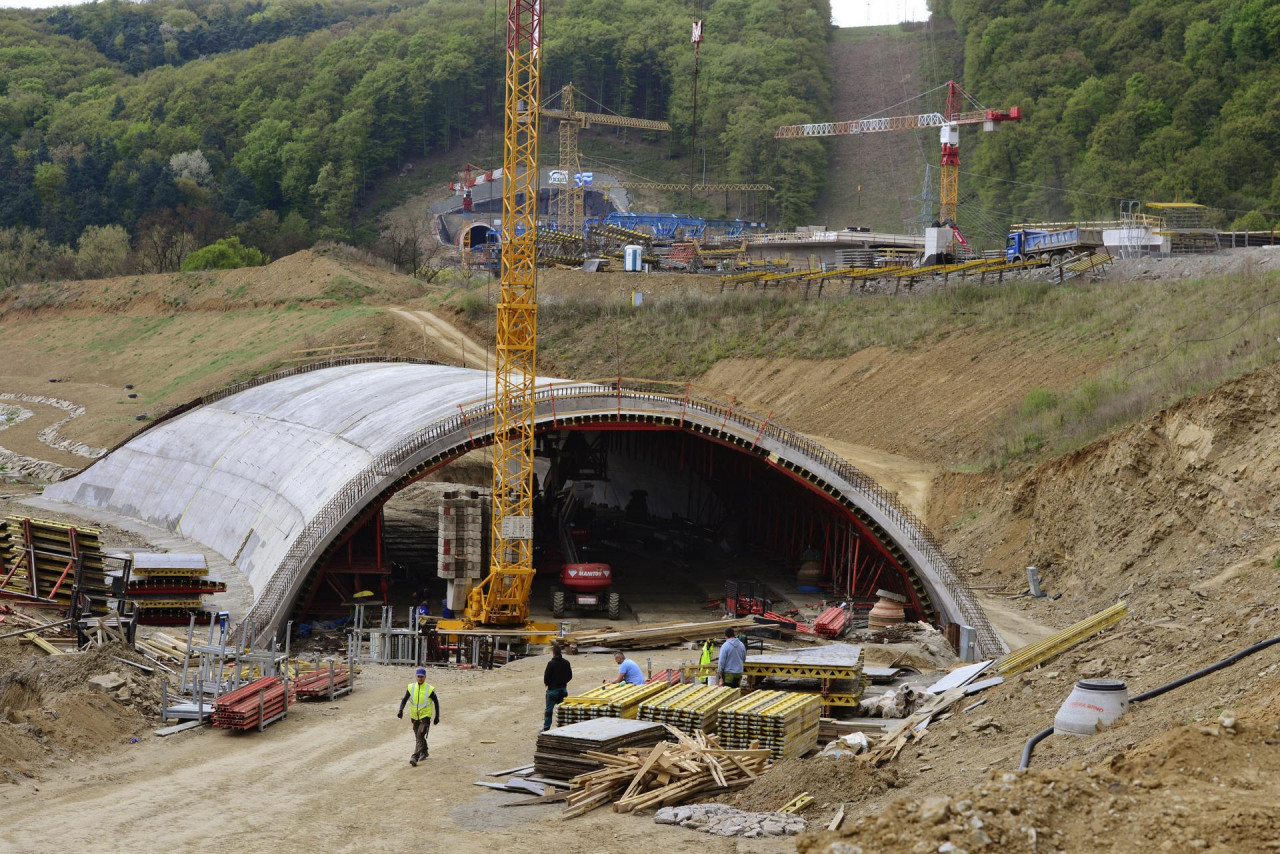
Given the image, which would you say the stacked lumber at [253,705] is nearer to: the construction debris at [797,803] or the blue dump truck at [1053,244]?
the construction debris at [797,803]

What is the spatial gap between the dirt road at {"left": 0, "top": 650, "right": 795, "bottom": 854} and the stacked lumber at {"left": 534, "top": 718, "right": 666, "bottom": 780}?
0.81 metres

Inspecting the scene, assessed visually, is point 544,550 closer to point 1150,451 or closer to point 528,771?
point 1150,451

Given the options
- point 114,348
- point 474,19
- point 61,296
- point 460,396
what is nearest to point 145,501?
point 460,396

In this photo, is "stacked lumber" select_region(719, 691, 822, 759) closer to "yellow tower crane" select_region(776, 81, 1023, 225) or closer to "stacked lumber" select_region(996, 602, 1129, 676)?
"stacked lumber" select_region(996, 602, 1129, 676)

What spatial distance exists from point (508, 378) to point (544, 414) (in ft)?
6.15

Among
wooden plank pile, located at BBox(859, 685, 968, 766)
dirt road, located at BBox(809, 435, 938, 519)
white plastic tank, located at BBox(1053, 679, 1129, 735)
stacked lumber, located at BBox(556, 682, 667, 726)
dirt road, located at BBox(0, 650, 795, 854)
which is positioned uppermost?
dirt road, located at BBox(809, 435, 938, 519)

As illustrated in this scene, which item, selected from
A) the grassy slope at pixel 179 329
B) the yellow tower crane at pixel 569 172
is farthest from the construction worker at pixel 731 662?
the yellow tower crane at pixel 569 172

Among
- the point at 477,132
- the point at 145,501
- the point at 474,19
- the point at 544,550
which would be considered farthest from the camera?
the point at 474,19

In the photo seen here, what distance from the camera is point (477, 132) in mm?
168500

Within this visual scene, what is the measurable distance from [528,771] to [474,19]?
170972mm

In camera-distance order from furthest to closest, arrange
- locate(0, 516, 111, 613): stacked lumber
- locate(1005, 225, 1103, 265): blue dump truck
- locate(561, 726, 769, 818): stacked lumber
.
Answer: locate(1005, 225, 1103, 265): blue dump truck
locate(0, 516, 111, 613): stacked lumber
locate(561, 726, 769, 818): stacked lumber

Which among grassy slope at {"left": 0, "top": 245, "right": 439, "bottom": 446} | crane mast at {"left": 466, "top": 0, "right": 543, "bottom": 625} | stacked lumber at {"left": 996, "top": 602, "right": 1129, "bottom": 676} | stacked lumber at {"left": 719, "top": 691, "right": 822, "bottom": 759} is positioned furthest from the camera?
grassy slope at {"left": 0, "top": 245, "right": 439, "bottom": 446}

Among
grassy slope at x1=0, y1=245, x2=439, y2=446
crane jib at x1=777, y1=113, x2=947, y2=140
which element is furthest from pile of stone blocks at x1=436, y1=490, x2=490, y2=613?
crane jib at x1=777, y1=113, x2=947, y2=140

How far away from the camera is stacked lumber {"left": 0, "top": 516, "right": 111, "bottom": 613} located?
32375 millimetres
